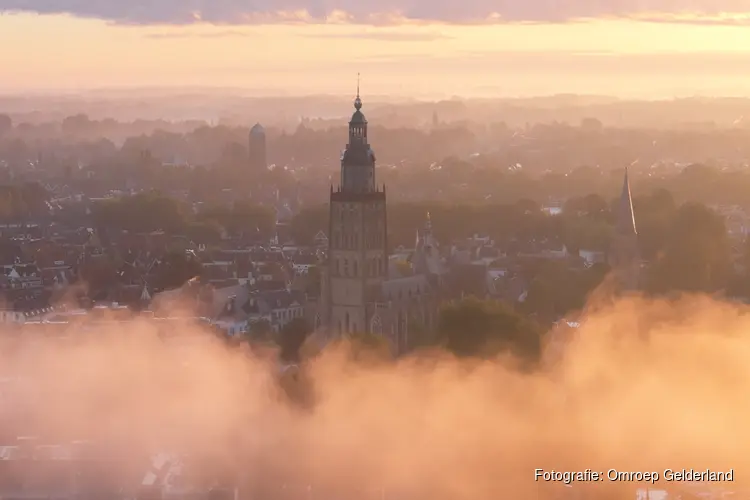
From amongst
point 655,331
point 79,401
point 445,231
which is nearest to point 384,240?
point 79,401

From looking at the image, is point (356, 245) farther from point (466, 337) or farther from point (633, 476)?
point (633, 476)

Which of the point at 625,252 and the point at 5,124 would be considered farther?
the point at 5,124

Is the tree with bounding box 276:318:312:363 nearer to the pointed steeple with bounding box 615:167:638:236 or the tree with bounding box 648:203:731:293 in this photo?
the tree with bounding box 648:203:731:293

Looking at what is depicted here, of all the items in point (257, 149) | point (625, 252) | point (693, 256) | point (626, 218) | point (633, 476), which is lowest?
point (257, 149)

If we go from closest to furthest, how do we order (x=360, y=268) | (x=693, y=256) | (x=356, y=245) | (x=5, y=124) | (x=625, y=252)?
(x=360, y=268) < (x=356, y=245) < (x=625, y=252) < (x=693, y=256) < (x=5, y=124)

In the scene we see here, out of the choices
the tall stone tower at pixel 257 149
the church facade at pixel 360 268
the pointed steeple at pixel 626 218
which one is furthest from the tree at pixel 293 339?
the tall stone tower at pixel 257 149

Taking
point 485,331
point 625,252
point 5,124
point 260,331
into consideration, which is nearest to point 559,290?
point 625,252

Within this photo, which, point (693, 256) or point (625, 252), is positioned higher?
point (625, 252)

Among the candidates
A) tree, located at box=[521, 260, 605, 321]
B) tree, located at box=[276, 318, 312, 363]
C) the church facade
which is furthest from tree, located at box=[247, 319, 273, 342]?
tree, located at box=[521, 260, 605, 321]
